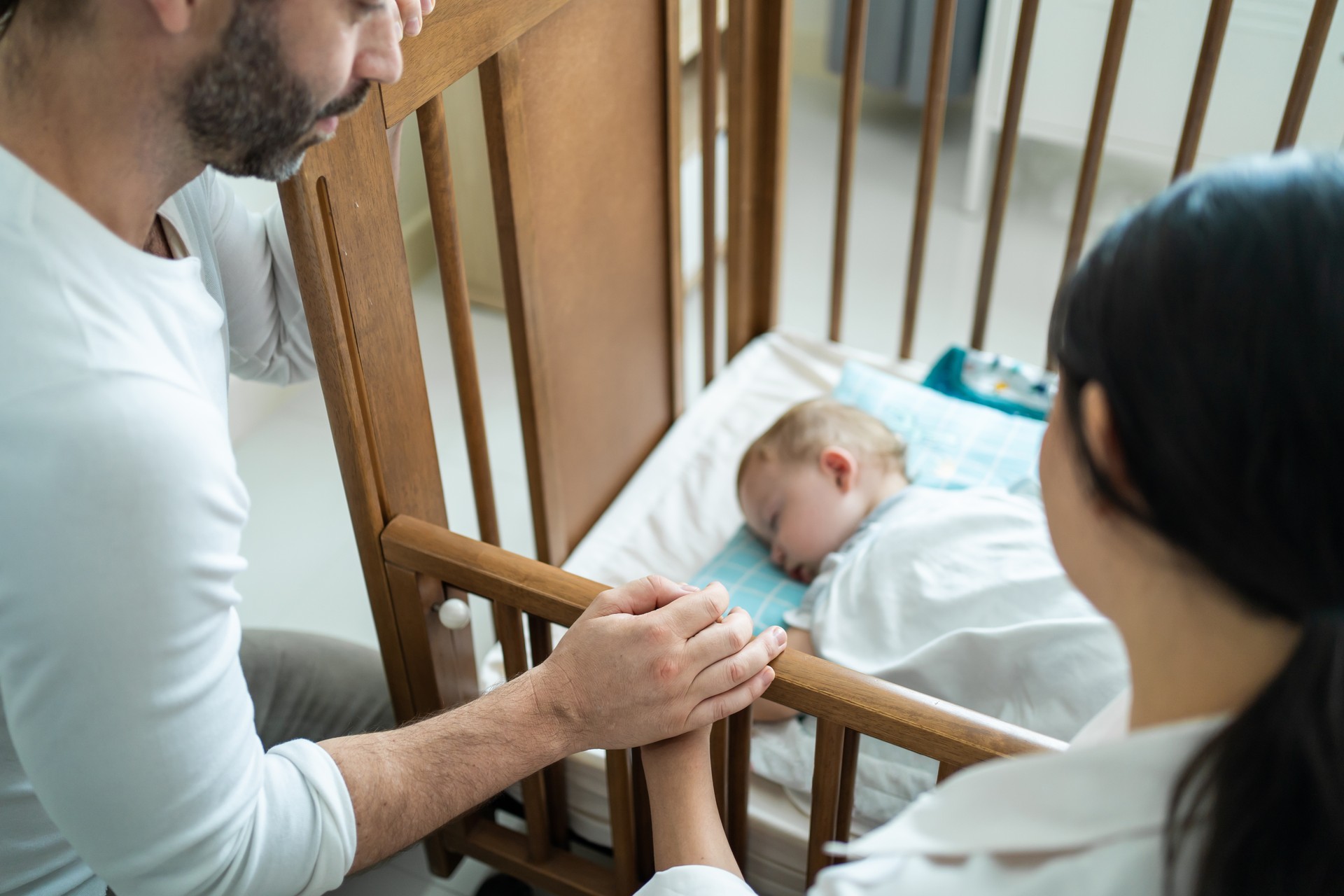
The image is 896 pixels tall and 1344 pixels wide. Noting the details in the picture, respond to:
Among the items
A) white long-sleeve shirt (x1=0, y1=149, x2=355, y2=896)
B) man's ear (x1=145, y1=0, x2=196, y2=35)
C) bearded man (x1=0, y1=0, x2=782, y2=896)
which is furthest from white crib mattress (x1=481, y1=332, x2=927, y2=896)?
man's ear (x1=145, y1=0, x2=196, y2=35)

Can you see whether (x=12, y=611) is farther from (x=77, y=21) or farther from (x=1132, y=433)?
(x=1132, y=433)

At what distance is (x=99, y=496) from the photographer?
644 mm

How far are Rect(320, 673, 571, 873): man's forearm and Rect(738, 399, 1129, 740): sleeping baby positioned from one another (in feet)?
1.25

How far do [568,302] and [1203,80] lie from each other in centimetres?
83

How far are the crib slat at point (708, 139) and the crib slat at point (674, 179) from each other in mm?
33

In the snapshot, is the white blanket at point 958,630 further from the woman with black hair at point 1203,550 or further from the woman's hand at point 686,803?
the woman with black hair at point 1203,550

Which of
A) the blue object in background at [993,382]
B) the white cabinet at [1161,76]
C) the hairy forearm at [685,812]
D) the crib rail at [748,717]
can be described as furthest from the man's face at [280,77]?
the white cabinet at [1161,76]

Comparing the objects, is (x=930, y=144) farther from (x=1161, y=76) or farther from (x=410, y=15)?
(x=1161, y=76)

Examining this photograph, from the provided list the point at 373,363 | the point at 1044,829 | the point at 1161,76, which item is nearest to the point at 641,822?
the point at 373,363

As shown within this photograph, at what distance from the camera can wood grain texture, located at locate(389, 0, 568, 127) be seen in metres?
0.89

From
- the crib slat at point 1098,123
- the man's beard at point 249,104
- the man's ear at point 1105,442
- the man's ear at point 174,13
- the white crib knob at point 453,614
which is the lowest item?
the white crib knob at point 453,614

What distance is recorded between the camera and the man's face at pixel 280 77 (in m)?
0.63

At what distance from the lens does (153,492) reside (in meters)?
0.66

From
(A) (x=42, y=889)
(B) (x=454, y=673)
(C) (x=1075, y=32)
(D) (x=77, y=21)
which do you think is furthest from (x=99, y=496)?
(C) (x=1075, y=32)
